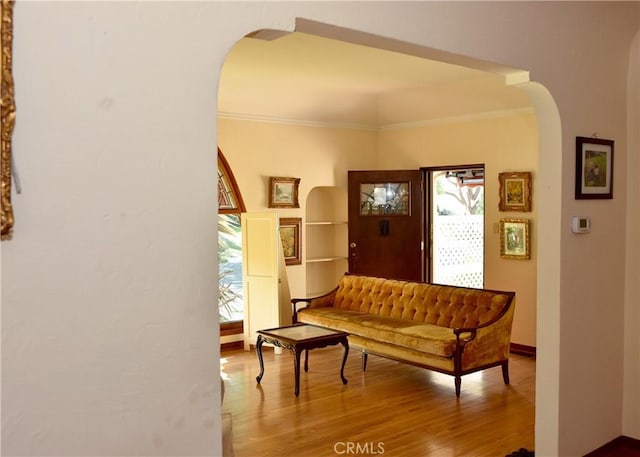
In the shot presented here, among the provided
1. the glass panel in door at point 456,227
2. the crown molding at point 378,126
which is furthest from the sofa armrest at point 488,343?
the glass panel in door at point 456,227

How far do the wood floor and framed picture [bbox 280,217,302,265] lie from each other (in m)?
1.50

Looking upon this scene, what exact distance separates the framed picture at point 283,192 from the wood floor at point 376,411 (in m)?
1.94

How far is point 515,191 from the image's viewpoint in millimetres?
7055

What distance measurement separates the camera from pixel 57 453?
185cm

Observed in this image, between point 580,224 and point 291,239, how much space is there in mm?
4582

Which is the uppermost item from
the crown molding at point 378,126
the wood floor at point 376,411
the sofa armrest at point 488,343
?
the crown molding at point 378,126

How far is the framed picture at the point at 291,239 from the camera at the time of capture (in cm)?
775

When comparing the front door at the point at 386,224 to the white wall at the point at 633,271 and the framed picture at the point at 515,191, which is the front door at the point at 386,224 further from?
the white wall at the point at 633,271

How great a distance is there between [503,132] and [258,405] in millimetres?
4159

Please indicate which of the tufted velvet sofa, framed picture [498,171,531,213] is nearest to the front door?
the tufted velvet sofa

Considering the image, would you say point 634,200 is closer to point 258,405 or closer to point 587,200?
point 587,200

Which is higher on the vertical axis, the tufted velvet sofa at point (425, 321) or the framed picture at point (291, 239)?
the framed picture at point (291, 239)

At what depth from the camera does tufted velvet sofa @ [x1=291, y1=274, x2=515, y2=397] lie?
5.53 m

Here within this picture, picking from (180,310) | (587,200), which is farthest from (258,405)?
(180,310)
